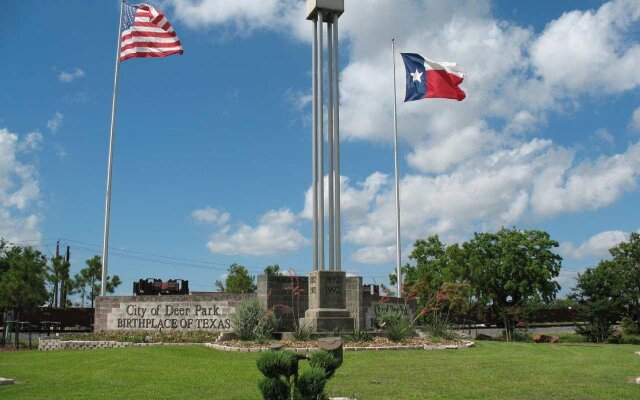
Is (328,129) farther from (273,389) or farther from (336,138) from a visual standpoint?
(273,389)

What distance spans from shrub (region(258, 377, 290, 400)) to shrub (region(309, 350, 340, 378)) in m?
0.49

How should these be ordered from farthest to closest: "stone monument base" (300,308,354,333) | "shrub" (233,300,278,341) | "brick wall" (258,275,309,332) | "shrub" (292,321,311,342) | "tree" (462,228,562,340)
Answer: "tree" (462,228,562,340), "brick wall" (258,275,309,332), "stone monument base" (300,308,354,333), "shrub" (233,300,278,341), "shrub" (292,321,311,342)

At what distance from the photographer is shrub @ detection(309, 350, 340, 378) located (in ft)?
27.6

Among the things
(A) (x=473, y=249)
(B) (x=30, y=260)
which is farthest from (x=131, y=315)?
(A) (x=473, y=249)

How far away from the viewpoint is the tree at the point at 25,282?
112 feet

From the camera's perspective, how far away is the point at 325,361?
8453mm

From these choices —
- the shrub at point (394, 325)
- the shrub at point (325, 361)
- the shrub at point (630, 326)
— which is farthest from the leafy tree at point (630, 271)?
the shrub at point (325, 361)

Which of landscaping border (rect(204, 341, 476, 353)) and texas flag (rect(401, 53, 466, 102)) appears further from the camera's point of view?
texas flag (rect(401, 53, 466, 102))

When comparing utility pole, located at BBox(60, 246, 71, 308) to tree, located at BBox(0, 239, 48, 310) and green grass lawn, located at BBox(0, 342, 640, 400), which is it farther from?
green grass lawn, located at BBox(0, 342, 640, 400)

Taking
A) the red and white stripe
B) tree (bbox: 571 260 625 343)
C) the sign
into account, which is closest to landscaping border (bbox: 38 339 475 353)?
the sign

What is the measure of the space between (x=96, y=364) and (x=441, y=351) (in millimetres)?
9631

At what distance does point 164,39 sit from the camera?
2745 centimetres

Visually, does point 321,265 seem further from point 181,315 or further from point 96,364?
point 96,364

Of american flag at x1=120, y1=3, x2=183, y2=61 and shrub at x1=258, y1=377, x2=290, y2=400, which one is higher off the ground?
american flag at x1=120, y1=3, x2=183, y2=61
